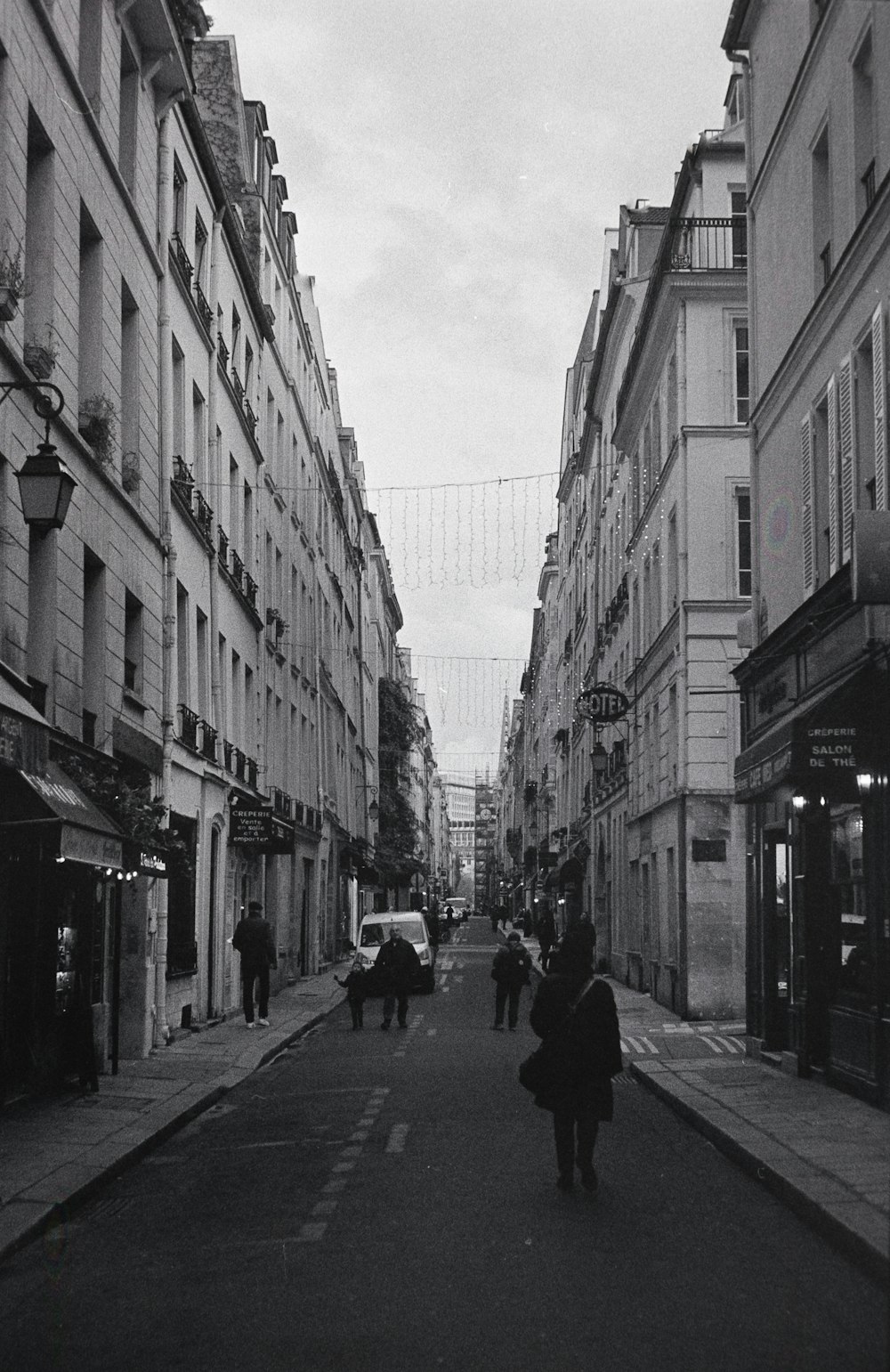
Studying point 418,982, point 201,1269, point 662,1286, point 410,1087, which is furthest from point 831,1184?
point 418,982

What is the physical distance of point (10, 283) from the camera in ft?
43.6

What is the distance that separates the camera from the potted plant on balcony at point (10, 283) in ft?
42.8

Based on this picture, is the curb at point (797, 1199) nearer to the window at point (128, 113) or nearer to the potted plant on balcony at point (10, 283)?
the potted plant on balcony at point (10, 283)

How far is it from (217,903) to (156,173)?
11.3 metres

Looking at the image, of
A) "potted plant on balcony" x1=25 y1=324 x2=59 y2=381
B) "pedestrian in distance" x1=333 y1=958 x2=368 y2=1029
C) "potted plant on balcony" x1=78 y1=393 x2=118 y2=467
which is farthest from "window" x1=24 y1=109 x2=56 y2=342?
"pedestrian in distance" x1=333 y1=958 x2=368 y2=1029

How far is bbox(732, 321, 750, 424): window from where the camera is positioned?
2738 cm

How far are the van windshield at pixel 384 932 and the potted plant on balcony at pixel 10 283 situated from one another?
22.9 meters

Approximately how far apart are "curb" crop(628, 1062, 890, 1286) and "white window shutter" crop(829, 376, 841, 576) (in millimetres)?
5364

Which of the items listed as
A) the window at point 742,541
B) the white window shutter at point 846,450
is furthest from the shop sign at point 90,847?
the window at point 742,541

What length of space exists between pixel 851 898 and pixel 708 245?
1577cm

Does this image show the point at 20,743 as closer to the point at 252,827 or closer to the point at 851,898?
the point at 851,898

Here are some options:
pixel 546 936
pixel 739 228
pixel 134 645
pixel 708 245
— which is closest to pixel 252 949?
pixel 134 645

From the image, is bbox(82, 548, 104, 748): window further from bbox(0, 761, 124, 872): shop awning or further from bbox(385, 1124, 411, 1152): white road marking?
bbox(385, 1124, 411, 1152): white road marking

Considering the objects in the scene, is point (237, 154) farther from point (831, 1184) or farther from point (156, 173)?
point (831, 1184)
